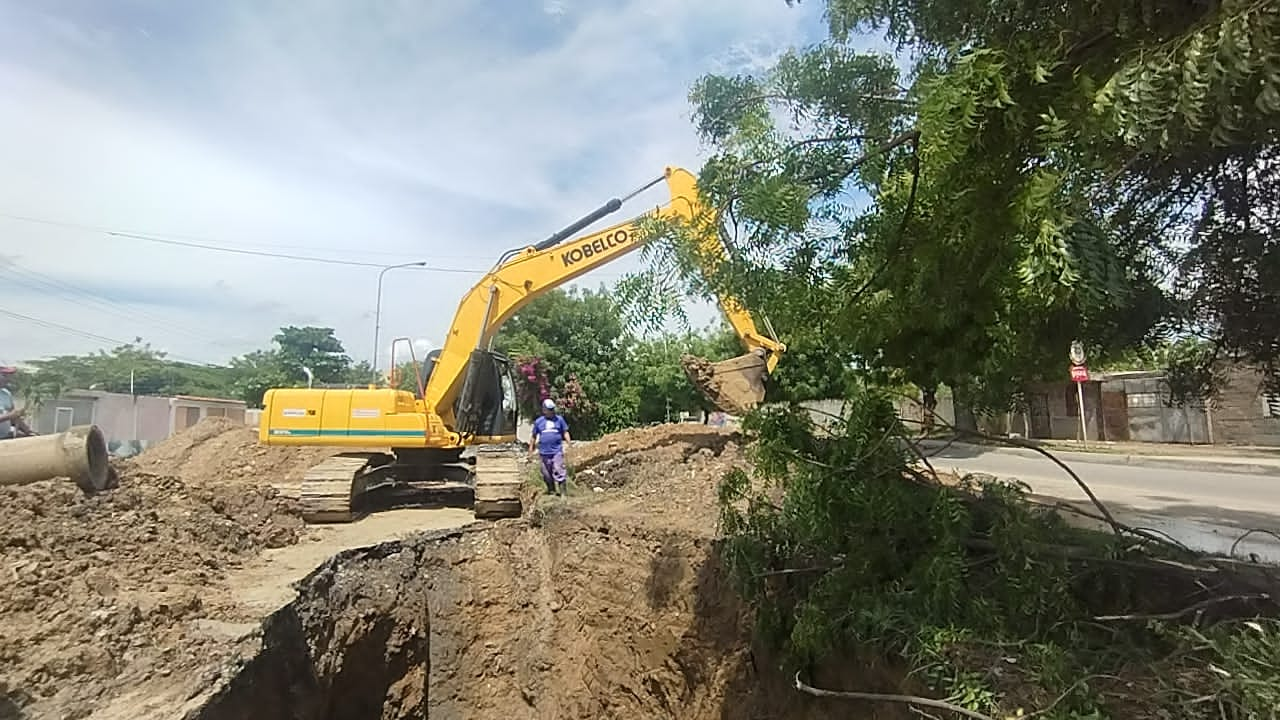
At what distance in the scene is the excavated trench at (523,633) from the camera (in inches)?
220

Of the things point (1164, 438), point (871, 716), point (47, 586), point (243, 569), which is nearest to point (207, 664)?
point (47, 586)

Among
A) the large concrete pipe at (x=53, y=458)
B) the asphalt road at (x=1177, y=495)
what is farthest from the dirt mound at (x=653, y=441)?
the large concrete pipe at (x=53, y=458)

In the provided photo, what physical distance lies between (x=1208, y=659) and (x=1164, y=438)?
887 inches

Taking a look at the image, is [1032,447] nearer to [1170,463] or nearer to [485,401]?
[485,401]

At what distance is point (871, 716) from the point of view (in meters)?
4.02

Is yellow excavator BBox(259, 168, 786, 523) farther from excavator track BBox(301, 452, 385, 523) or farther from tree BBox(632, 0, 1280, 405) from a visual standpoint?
tree BBox(632, 0, 1280, 405)

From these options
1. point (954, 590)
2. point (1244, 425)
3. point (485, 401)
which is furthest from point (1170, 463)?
point (954, 590)

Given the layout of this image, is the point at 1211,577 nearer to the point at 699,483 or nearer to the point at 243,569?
the point at 699,483

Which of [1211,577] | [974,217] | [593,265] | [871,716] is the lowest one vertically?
[871,716]

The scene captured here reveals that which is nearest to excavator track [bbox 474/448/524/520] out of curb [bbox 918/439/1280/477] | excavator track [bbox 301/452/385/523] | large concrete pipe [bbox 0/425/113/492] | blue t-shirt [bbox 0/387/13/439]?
excavator track [bbox 301/452/385/523]

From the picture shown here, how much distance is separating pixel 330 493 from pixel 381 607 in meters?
2.13

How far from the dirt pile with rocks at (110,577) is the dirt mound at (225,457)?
3721 mm

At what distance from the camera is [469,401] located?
31.8ft

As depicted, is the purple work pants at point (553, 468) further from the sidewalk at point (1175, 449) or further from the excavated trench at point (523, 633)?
the sidewalk at point (1175, 449)
